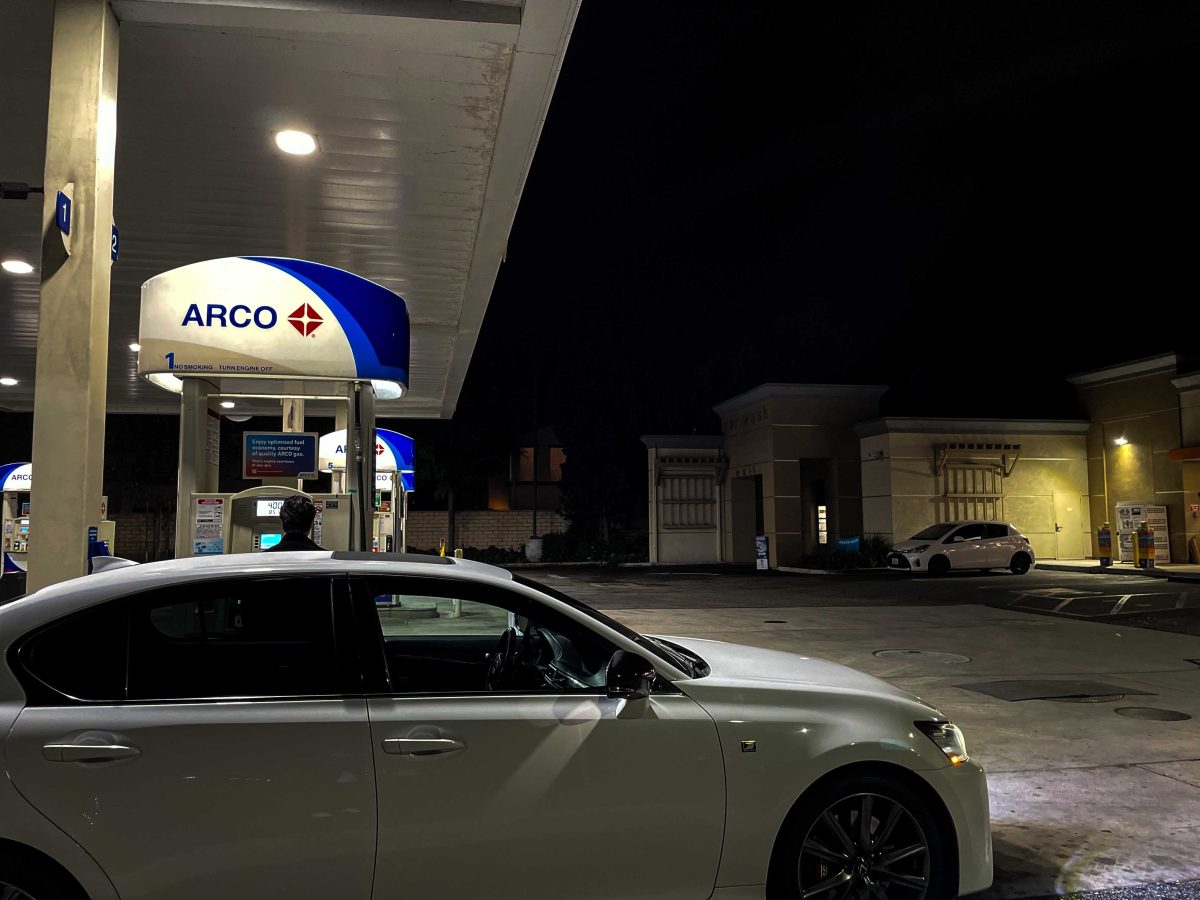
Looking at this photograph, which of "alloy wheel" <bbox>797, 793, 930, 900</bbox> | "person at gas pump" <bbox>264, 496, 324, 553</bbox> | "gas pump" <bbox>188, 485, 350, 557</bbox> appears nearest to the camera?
"alloy wheel" <bbox>797, 793, 930, 900</bbox>

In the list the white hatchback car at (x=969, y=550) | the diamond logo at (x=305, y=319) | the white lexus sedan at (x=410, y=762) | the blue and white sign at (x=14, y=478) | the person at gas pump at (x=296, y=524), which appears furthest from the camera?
the white hatchback car at (x=969, y=550)

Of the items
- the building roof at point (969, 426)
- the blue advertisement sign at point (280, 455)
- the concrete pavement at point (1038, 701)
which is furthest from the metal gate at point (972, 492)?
the blue advertisement sign at point (280, 455)

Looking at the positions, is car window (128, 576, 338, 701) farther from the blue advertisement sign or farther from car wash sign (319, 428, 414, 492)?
car wash sign (319, 428, 414, 492)

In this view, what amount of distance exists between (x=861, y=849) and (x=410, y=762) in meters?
1.78

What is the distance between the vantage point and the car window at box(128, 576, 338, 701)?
3119 millimetres

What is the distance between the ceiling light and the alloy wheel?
7275 millimetres

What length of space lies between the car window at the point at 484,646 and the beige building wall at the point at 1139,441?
27643 mm

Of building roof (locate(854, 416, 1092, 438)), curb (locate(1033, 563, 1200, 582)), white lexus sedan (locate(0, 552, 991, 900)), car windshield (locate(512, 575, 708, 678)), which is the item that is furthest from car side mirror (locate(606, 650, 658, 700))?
building roof (locate(854, 416, 1092, 438))

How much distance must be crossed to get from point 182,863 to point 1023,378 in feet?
147

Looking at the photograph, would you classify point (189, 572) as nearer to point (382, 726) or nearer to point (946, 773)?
point (382, 726)

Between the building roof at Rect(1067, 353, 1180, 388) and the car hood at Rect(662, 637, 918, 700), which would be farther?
the building roof at Rect(1067, 353, 1180, 388)

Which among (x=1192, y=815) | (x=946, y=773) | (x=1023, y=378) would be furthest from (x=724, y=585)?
(x=1023, y=378)

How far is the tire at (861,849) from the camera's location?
133 inches

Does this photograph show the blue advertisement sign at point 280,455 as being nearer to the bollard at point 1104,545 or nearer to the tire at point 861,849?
the tire at point 861,849
